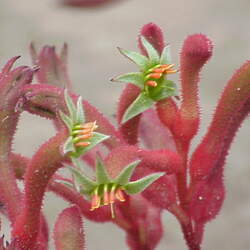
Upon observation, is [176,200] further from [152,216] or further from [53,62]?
[53,62]

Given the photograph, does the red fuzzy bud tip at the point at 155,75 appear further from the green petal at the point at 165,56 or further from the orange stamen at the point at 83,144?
the orange stamen at the point at 83,144

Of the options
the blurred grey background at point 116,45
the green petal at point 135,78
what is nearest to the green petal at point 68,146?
the green petal at point 135,78

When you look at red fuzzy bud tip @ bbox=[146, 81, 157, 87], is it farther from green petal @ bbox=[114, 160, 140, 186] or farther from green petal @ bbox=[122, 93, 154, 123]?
green petal @ bbox=[114, 160, 140, 186]

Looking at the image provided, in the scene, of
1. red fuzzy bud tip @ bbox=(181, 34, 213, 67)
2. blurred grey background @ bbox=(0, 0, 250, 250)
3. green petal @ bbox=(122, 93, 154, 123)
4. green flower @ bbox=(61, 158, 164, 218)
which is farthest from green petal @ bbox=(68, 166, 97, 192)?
blurred grey background @ bbox=(0, 0, 250, 250)

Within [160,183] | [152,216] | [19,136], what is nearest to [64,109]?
[160,183]

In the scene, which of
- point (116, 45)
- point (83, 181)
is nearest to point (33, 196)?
point (83, 181)

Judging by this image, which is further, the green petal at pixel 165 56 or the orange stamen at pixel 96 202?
the green petal at pixel 165 56
